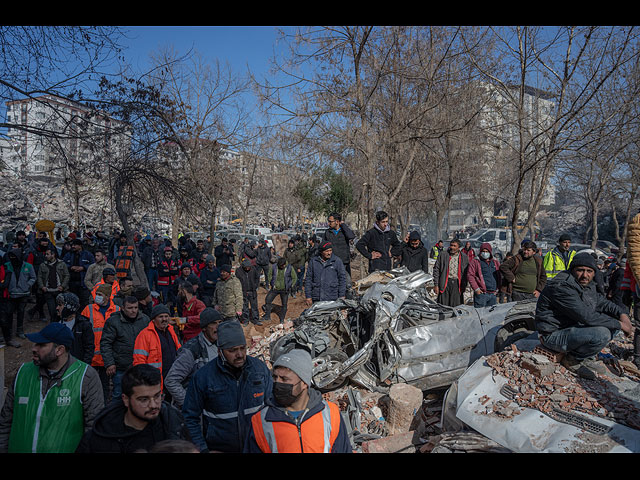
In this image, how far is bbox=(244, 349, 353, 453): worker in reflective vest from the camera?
2.21 m

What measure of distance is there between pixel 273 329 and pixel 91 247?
7.07m

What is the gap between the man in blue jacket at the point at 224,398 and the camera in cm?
292

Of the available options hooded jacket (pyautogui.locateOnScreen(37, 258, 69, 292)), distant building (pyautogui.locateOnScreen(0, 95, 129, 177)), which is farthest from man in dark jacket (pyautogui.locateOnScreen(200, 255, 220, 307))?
distant building (pyautogui.locateOnScreen(0, 95, 129, 177))

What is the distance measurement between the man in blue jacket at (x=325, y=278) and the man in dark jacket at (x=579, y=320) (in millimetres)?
3489

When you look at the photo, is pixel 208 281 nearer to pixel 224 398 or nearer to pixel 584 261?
pixel 224 398

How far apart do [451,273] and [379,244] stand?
1.61 m

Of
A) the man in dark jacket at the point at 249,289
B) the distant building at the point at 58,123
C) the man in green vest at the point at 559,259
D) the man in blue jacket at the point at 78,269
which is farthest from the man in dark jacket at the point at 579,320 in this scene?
the man in blue jacket at the point at 78,269

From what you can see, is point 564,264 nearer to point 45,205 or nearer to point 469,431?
point 469,431

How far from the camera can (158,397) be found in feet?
8.28

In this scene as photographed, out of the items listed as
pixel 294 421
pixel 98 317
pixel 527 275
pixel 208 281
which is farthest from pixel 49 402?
pixel 527 275

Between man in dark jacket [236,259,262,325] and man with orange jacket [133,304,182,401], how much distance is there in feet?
16.8

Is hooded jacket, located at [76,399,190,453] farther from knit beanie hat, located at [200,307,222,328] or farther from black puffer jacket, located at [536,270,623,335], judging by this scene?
black puffer jacket, located at [536,270,623,335]

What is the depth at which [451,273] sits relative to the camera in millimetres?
8352
